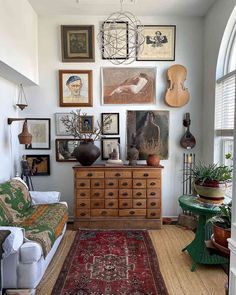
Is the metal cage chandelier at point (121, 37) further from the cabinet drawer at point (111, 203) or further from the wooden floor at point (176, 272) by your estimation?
the wooden floor at point (176, 272)

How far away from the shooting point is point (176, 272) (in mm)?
2641

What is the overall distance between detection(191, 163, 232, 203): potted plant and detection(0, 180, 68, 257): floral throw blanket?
5.15 ft

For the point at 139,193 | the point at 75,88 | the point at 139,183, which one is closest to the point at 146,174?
the point at 139,183

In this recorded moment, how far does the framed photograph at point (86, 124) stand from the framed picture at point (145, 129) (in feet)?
2.01

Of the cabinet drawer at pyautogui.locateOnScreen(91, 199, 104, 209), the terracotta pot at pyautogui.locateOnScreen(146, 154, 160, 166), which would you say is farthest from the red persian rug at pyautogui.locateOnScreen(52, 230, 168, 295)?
the terracotta pot at pyautogui.locateOnScreen(146, 154, 160, 166)

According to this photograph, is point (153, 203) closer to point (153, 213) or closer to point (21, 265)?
point (153, 213)

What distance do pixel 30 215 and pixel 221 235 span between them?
215 cm

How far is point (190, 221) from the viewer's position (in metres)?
3.86

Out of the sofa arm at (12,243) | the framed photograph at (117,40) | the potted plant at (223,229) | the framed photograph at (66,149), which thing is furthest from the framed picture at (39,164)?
the potted plant at (223,229)

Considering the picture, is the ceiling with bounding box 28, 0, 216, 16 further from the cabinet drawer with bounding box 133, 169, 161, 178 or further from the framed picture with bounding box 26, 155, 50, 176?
the cabinet drawer with bounding box 133, 169, 161, 178

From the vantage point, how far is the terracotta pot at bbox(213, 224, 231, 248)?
1.68 meters

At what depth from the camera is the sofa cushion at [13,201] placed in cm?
265

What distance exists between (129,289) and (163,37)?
11.6 ft

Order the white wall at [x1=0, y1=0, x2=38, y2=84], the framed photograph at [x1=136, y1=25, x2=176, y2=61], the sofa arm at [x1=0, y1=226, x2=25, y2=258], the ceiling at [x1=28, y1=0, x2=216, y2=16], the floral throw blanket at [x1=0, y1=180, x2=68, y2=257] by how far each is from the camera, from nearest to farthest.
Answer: the sofa arm at [x1=0, y1=226, x2=25, y2=258] → the floral throw blanket at [x1=0, y1=180, x2=68, y2=257] → the white wall at [x1=0, y1=0, x2=38, y2=84] → the ceiling at [x1=28, y1=0, x2=216, y2=16] → the framed photograph at [x1=136, y1=25, x2=176, y2=61]
